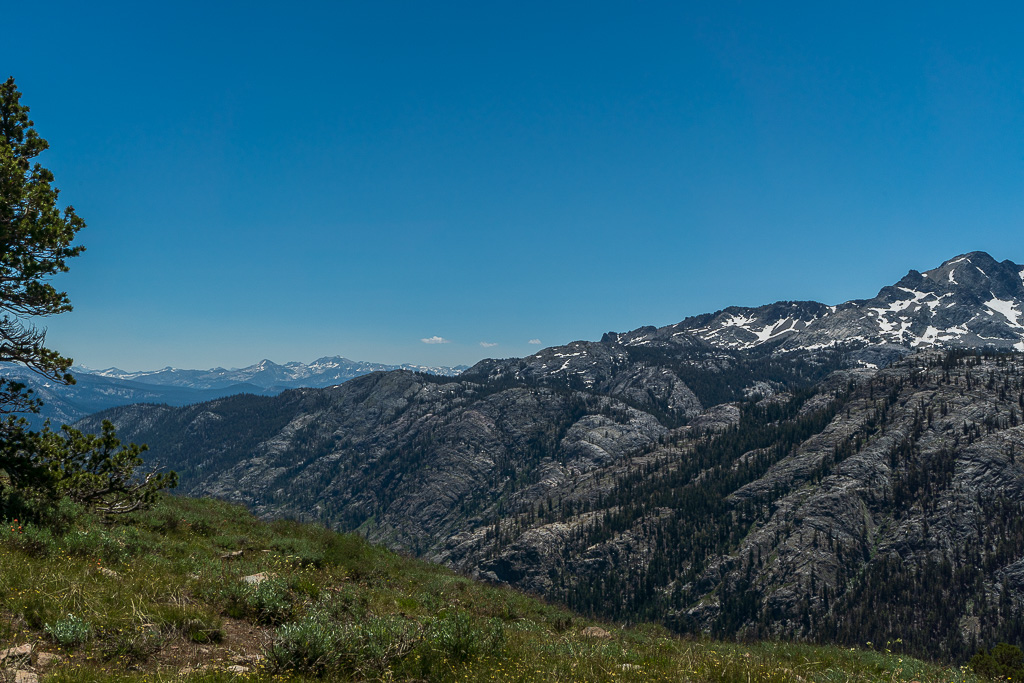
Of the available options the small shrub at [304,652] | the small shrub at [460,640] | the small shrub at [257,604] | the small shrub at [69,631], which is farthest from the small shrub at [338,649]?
the small shrub at [69,631]

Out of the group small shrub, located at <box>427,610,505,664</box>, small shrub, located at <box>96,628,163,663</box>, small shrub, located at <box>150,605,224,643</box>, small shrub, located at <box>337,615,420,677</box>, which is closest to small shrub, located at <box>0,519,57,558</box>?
small shrub, located at <box>150,605,224,643</box>

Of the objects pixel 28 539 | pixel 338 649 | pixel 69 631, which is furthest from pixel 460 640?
pixel 28 539

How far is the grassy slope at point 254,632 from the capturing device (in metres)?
9.55

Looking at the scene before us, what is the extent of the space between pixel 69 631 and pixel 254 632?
410cm

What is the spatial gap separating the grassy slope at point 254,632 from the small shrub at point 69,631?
2cm

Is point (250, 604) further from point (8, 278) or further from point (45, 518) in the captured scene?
point (8, 278)

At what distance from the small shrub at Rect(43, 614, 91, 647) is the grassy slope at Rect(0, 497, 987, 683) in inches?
0.7

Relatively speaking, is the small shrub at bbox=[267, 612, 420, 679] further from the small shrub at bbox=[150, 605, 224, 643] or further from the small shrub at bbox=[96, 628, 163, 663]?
the small shrub at bbox=[96, 628, 163, 663]

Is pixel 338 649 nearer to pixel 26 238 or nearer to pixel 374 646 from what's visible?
pixel 374 646

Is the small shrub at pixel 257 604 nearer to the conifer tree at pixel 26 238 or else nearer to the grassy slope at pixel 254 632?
the grassy slope at pixel 254 632

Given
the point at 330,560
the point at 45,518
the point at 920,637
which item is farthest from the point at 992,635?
the point at 45,518

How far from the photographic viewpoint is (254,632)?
40.7ft

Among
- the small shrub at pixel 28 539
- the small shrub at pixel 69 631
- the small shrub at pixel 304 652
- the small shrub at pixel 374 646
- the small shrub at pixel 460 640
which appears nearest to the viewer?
the small shrub at pixel 69 631

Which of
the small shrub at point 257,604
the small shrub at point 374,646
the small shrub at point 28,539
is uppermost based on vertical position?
the small shrub at point 28,539
